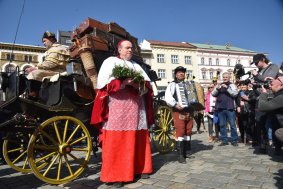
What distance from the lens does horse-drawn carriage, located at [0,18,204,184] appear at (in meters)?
3.71

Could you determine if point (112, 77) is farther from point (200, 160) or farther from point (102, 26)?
point (200, 160)

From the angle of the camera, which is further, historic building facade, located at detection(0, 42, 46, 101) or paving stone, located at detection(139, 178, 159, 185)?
historic building facade, located at detection(0, 42, 46, 101)

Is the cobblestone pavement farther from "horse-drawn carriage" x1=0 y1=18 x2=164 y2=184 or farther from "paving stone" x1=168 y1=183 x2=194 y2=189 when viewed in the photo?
"horse-drawn carriage" x1=0 y1=18 x2=164 y2=184

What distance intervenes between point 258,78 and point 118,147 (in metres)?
3.27

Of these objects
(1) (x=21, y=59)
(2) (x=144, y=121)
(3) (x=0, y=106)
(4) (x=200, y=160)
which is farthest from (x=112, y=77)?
(1) (x=21, y=59)

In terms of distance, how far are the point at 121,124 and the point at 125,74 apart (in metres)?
0.79

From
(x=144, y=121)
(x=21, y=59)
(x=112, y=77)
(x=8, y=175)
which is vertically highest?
(x=21, y=59)

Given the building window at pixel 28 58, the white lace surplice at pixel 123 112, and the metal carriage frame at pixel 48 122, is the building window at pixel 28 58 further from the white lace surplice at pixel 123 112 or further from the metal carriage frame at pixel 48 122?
the white lace surplice at pixel 123 112

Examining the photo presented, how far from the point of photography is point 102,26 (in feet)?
17.8

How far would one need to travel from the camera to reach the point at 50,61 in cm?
469

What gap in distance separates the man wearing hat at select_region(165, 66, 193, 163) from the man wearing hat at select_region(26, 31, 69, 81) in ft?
7.36

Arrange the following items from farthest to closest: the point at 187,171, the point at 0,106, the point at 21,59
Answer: the point at 21,59 < the point at 187,171 < the point at 0,106

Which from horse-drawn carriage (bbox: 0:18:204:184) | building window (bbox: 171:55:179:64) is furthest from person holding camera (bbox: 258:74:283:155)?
building window (bbox: 171:55:179:64)

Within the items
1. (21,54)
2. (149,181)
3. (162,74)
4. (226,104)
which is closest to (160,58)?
(162,74)
